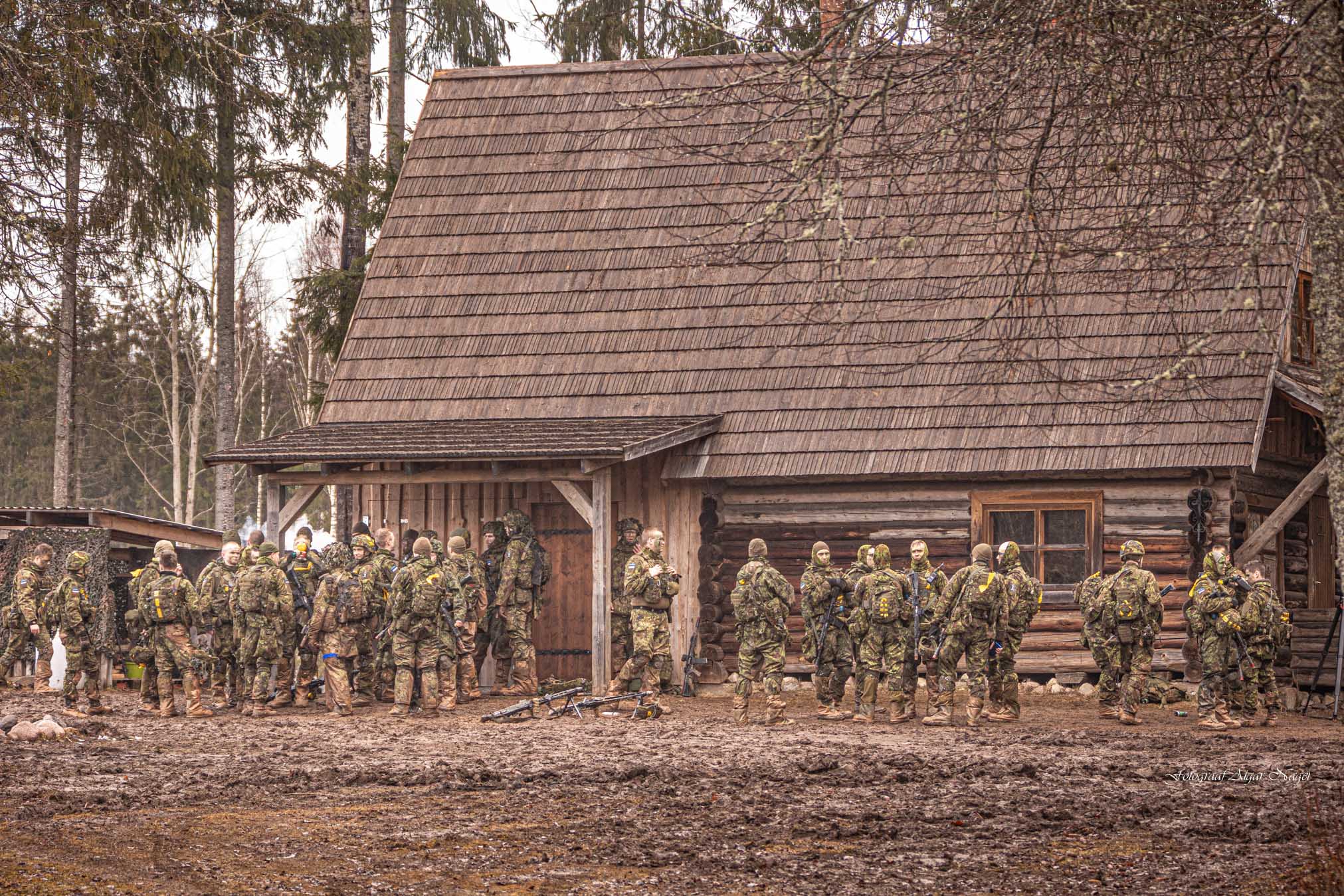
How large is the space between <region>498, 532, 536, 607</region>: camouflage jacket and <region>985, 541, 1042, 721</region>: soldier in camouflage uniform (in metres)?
5.40

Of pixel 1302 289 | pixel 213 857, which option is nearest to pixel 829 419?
pixel 1302 289

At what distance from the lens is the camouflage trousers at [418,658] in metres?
15.9

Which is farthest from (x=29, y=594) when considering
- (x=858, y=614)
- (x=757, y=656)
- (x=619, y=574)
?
(x=858, y=614)

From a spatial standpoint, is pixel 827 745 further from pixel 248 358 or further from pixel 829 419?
pixel 248 358

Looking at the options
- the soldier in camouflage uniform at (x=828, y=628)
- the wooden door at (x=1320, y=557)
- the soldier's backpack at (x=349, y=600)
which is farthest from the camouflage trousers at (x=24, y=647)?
the wooden door at (x=1320, y=557)

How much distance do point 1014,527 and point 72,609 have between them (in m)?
11.5

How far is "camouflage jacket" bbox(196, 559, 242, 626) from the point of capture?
16188 millimetres

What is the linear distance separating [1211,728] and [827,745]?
13.0 ft

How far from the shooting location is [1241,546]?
56.1ft

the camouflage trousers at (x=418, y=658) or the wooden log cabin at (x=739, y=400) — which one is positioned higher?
the wooden log cabin at (x=739, y=400)

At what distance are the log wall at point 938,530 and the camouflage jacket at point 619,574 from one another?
3.69 ft

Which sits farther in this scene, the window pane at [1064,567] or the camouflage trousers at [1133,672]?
the window pane at [1064,567]

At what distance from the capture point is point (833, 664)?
1583 cm

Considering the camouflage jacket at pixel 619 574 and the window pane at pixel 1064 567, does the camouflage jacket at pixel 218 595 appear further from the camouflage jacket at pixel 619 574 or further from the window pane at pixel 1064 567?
the window pane at pixel 1064 567
